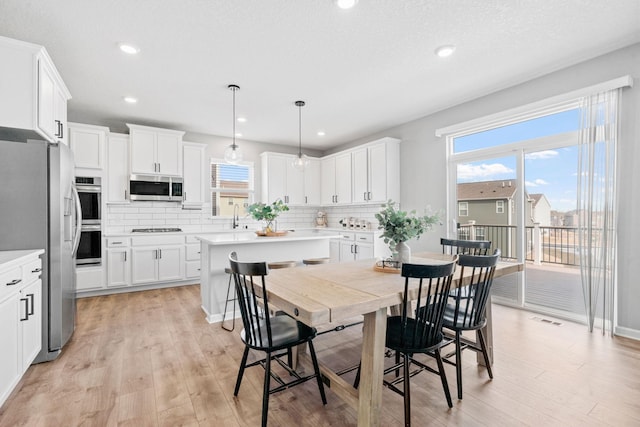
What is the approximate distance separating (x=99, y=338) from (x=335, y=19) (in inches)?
144

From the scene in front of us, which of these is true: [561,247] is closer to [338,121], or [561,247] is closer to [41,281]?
[338,121]

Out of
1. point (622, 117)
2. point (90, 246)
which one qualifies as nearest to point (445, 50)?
point (622, 117)

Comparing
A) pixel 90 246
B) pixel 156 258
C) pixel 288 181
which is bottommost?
pixel 156 258

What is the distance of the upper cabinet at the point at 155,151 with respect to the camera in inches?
190

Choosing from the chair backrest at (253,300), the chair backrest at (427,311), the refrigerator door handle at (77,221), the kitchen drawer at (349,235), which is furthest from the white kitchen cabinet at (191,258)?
the chair backrest at (427,311)

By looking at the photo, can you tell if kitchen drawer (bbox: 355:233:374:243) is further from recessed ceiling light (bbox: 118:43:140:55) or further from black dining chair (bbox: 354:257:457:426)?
recessed ceiling light (bbox: 118:43:140:55)

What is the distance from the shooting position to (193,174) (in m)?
5.39

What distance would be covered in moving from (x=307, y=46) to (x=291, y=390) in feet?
9.40

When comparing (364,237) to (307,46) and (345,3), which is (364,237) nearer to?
(307,46)

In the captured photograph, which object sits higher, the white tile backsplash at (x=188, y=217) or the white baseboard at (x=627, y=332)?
the white tile backsplash at (x=188, y=217)

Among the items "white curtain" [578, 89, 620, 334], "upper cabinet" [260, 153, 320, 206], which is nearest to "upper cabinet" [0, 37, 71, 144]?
"upper cabinet" [260, 153, 320, 206]

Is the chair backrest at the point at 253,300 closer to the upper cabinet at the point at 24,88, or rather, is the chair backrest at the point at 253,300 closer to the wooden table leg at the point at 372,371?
the wooden table leg at the point at 372,371

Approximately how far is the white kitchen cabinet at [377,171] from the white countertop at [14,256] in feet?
14.4

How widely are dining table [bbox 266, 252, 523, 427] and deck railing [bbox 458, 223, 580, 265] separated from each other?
2.13 meters
